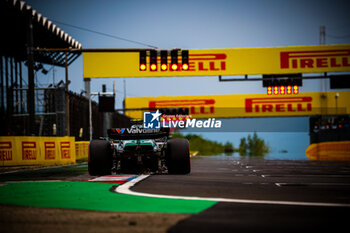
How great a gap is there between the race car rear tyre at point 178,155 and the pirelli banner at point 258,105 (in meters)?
27.4

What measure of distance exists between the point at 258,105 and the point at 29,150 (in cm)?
2371

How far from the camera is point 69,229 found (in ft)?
16.7

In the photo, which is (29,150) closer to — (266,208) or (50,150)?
(50,150)

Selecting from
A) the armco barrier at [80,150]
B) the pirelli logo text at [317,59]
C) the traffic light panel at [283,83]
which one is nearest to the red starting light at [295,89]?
the traffic light panel at [283,83]

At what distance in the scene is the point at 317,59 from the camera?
95.9 ft

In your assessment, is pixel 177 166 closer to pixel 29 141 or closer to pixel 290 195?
pixel 290 195

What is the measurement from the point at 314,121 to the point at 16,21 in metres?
28.6

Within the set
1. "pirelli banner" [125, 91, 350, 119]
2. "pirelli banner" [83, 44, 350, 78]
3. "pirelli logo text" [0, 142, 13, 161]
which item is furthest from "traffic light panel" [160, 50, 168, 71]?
"pirelli banner" [125, 91, 350, 119]

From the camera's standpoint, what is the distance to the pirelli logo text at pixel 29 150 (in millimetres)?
20844

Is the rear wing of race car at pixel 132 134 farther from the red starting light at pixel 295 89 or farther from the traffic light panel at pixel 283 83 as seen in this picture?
the red starting light at pixel 295 89

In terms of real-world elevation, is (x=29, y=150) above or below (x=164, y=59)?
below

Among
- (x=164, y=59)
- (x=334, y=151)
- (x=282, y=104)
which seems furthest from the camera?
(x=282, y=104)

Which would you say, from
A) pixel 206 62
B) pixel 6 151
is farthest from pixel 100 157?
pixel 206 62

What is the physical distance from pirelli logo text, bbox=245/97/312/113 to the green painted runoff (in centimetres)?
3197
